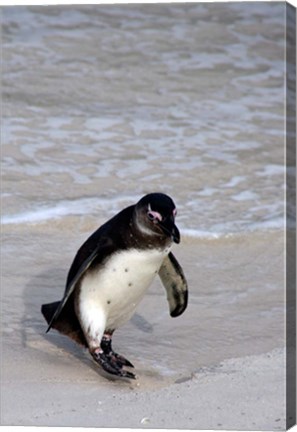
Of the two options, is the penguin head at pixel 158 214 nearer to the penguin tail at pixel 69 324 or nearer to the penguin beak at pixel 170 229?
the penguin beak at pixel 170 229

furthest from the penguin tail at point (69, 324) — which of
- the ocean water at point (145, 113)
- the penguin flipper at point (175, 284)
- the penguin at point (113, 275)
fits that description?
the ocean water at point (145, 113)

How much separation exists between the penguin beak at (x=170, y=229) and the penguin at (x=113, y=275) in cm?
1

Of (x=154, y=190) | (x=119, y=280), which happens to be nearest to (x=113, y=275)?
(x=119, y=280)

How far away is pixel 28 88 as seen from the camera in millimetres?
8000

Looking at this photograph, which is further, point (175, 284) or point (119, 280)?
point (175, 284)

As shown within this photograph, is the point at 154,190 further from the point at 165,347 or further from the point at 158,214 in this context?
the point at 158,214

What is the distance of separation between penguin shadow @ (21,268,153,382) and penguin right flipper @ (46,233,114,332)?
0.22 m

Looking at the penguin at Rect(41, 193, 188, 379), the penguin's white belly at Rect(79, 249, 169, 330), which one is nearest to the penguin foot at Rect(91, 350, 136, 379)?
the penguin at Rect(41, 193, 188, 379)

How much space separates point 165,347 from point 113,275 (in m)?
0.48

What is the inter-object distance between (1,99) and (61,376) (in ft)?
13.1

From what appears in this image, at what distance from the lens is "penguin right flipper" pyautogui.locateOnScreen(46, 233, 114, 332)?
3.75m

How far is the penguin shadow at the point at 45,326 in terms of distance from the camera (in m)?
4.02

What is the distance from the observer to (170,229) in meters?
3.57

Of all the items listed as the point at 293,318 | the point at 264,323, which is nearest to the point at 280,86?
the point at 264,323
